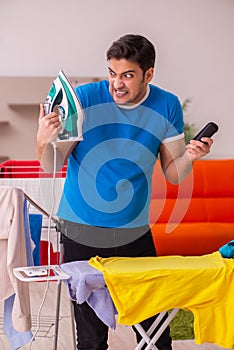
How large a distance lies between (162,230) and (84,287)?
2.41 meters

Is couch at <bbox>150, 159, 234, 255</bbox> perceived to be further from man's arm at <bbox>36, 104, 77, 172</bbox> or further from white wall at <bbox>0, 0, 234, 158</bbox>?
man's arm at <bbox>36, 104, 77, 172</bbox>

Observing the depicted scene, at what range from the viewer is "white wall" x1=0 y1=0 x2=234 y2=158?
559 cm

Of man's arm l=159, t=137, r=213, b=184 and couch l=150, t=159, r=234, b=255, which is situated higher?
man's arm l=159, t=137, r=213, b=184

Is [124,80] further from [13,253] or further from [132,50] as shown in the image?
[13,253]

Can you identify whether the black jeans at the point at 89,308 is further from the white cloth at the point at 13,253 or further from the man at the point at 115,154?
the white cloth at the point at 13,253

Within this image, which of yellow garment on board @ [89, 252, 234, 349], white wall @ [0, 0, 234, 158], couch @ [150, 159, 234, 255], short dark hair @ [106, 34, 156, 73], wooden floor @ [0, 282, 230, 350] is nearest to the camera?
yellow garment on board @ [89, 252, 234, 349]

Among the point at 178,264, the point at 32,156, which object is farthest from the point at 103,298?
the point at 32,156

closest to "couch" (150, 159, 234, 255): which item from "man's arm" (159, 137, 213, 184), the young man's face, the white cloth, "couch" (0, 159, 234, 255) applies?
"couch" (0, 159, 234, 255)

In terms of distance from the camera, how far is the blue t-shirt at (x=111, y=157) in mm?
1996

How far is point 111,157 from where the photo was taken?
6.55ft

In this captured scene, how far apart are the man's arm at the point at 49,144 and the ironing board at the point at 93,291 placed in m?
0.30

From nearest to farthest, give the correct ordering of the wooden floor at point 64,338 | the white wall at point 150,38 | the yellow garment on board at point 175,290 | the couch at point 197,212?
the yellow garment on board at point 175,290 → the wooden floor at point 64,338 → the couch at point 197,212 → the white wall at point 150,38

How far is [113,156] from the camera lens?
1996 millimetres

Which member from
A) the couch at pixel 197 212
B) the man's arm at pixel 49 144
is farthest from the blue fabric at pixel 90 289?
the couch at pixel 197 212
